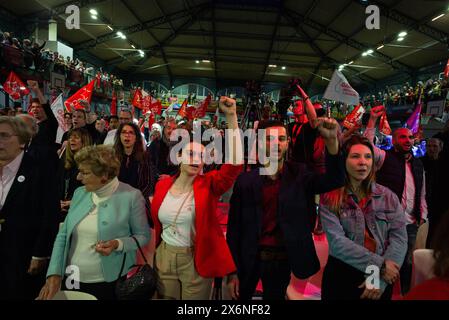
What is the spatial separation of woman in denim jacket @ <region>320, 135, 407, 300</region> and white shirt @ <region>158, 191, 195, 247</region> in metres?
0.82

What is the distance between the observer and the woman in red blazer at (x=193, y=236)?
6.45 ft

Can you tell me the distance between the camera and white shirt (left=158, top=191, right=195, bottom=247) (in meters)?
2.00

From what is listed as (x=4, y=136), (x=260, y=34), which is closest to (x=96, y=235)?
(x=4, y=136)

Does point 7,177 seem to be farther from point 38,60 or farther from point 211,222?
point 38,60

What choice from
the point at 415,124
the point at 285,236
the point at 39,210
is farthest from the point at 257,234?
the point at 415,124

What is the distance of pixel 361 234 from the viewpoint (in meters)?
1.83

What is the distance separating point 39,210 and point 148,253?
2.65ft

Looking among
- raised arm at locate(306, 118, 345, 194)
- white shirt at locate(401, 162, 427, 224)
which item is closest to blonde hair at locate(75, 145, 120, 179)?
raised arm at locate(306, 118, 345, 194)

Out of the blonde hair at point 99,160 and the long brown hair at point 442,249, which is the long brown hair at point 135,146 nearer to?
the blonde hair at point 99,160

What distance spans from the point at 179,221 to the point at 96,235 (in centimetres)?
50

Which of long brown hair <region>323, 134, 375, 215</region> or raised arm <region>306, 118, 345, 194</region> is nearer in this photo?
raised arm <region>306, 118, 345, 194</region>

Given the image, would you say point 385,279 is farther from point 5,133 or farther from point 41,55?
point 41,55

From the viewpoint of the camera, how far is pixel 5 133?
2.02 metres

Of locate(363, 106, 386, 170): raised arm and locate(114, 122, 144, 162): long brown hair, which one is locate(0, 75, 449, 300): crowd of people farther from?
locate(114, 122, 144, 162): long brown hair
